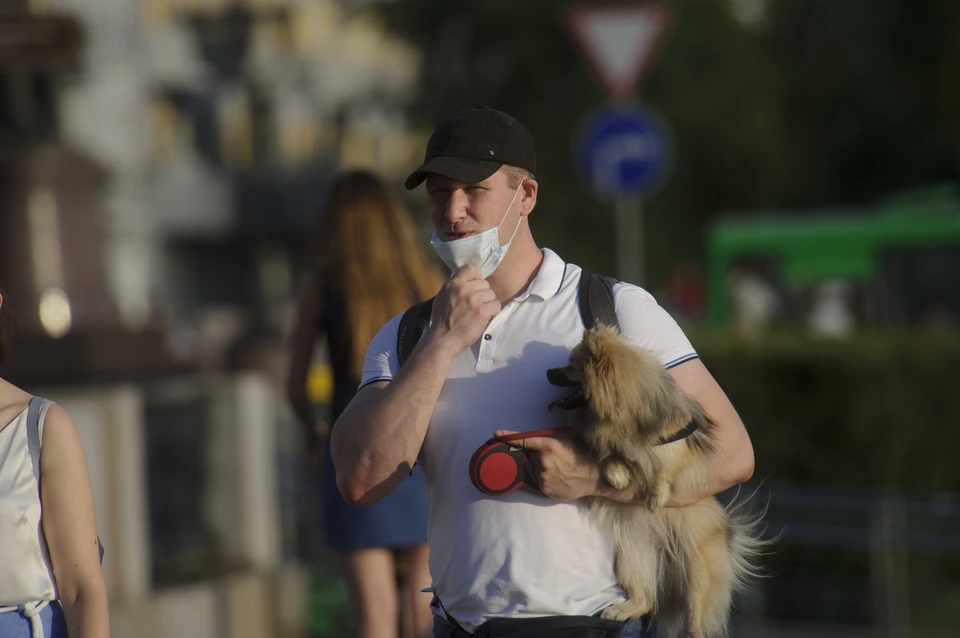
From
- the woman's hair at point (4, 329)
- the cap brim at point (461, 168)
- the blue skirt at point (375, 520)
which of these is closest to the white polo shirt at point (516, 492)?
the cap brim at point (461, 168)

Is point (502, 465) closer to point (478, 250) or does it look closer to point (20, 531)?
point (478, 250)

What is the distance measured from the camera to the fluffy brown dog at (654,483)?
320cm

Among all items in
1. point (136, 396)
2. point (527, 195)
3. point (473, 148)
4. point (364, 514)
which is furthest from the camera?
point (136, 396)

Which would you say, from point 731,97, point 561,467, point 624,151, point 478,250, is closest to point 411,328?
point 478,250

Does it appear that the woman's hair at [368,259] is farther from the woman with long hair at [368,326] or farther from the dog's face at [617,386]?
the dog's face at [617,386]

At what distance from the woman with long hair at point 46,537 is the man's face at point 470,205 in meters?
0.97

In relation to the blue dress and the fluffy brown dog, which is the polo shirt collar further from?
the blue dress

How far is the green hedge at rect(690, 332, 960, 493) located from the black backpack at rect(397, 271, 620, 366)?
23.6ft

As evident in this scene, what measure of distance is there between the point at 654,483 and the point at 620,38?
8690 mm

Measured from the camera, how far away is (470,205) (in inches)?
135

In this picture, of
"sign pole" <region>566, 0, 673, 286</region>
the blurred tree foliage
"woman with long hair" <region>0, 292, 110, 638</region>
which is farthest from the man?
the blurred tree foliage

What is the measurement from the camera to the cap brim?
3.37 meters

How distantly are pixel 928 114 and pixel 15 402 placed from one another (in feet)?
111

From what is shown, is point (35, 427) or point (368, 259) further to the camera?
point (368, 259)
